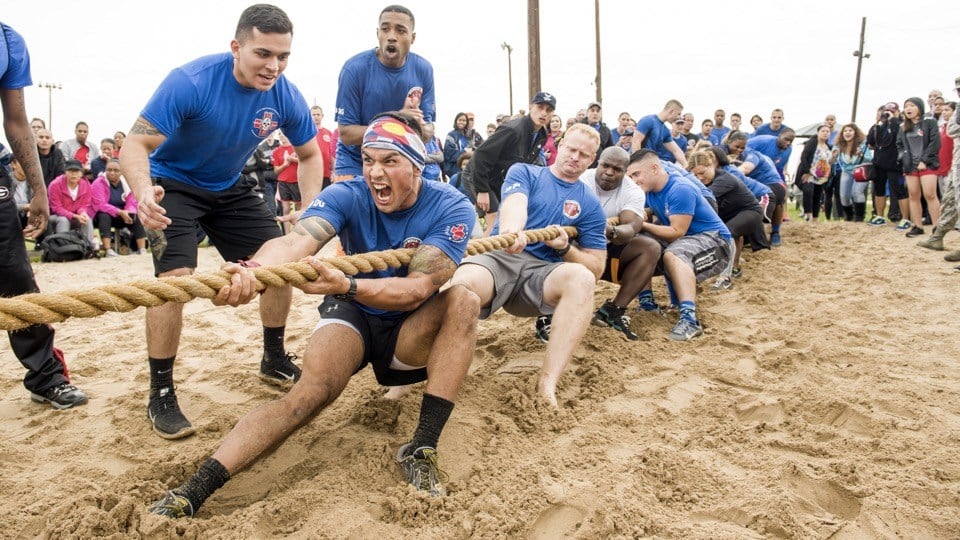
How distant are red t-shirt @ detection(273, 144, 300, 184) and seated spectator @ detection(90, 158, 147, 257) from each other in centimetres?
219

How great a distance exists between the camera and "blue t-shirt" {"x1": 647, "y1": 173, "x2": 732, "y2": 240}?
16.2 ft

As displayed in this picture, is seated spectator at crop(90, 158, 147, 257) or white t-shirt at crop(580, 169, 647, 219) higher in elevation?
white t-shirt at crop(580, 169, 647, 219)

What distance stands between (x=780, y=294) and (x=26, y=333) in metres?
5.59

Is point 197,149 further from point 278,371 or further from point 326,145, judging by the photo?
point 326,145

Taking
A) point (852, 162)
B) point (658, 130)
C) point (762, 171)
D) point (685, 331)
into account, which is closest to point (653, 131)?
point (658, 130)

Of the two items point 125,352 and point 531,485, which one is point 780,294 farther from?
point 125,352

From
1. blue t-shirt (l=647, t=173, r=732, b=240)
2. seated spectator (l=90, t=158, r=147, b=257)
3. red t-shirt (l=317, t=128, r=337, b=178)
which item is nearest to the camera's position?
blue t-shirt (l=647, t=173, r=732, b=240)

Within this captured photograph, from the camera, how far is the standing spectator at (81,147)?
9711 millimetres

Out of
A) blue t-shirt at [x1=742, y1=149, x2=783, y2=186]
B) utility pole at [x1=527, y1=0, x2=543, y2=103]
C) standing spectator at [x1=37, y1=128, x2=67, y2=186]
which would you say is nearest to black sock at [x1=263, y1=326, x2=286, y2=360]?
blue t-shirt at [x1=742, y1=149, x2=783, y2=186]

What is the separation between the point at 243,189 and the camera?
3320 mm

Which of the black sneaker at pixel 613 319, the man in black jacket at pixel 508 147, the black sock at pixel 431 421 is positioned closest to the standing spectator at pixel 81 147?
the man in black jacket at pixel 508 147

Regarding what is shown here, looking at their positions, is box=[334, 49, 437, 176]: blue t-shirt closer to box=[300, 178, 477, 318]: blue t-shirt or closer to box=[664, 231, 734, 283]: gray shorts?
box=[300, 178, 477, 318]: blue t-shirt

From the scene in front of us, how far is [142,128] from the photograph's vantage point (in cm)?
269

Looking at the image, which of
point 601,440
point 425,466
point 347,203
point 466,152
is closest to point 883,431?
point 601,440
